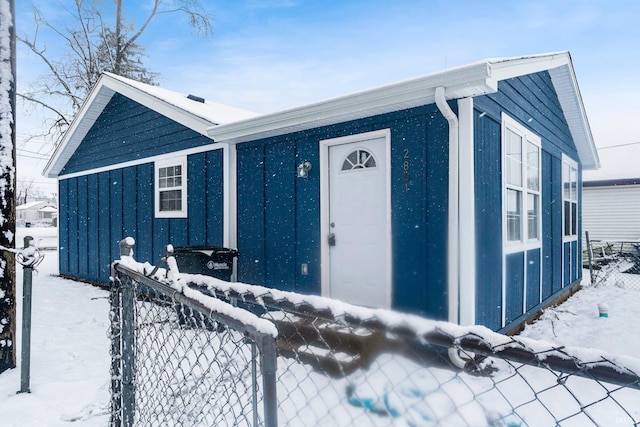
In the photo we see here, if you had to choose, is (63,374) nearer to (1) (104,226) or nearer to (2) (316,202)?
(2) (316,202)

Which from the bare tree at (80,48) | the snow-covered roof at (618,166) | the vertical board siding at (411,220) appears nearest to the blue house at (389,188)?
the vertical board siding at (411,220)

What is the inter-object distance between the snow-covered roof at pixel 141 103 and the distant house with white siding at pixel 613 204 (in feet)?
42.7

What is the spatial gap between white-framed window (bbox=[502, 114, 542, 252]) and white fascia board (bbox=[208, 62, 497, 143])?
1.59 metres

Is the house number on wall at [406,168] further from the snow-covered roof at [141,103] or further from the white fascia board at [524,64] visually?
the snow-covered roof at [141,103]

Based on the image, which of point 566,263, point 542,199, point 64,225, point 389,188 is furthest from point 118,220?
point 566,263

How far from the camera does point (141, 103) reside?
7.93 m

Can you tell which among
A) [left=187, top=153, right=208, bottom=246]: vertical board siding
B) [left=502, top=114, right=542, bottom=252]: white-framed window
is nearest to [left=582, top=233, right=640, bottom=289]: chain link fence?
[left=502, top=114, right=542, bottom=252]: white-framed window

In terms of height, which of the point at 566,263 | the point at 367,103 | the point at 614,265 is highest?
the point at 367,103

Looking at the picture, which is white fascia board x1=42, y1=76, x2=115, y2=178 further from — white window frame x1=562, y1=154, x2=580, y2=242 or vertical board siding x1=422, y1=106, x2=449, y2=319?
white window frame x1=562, y1=154, x2=580, y2=242

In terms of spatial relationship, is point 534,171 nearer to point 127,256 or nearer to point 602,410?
point 602,410

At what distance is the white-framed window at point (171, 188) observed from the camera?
7.19m

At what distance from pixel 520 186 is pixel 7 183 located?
603 centimetres

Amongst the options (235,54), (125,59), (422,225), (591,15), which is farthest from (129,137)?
(591,15)

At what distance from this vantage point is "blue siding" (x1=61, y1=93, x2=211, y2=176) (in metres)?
7.38
